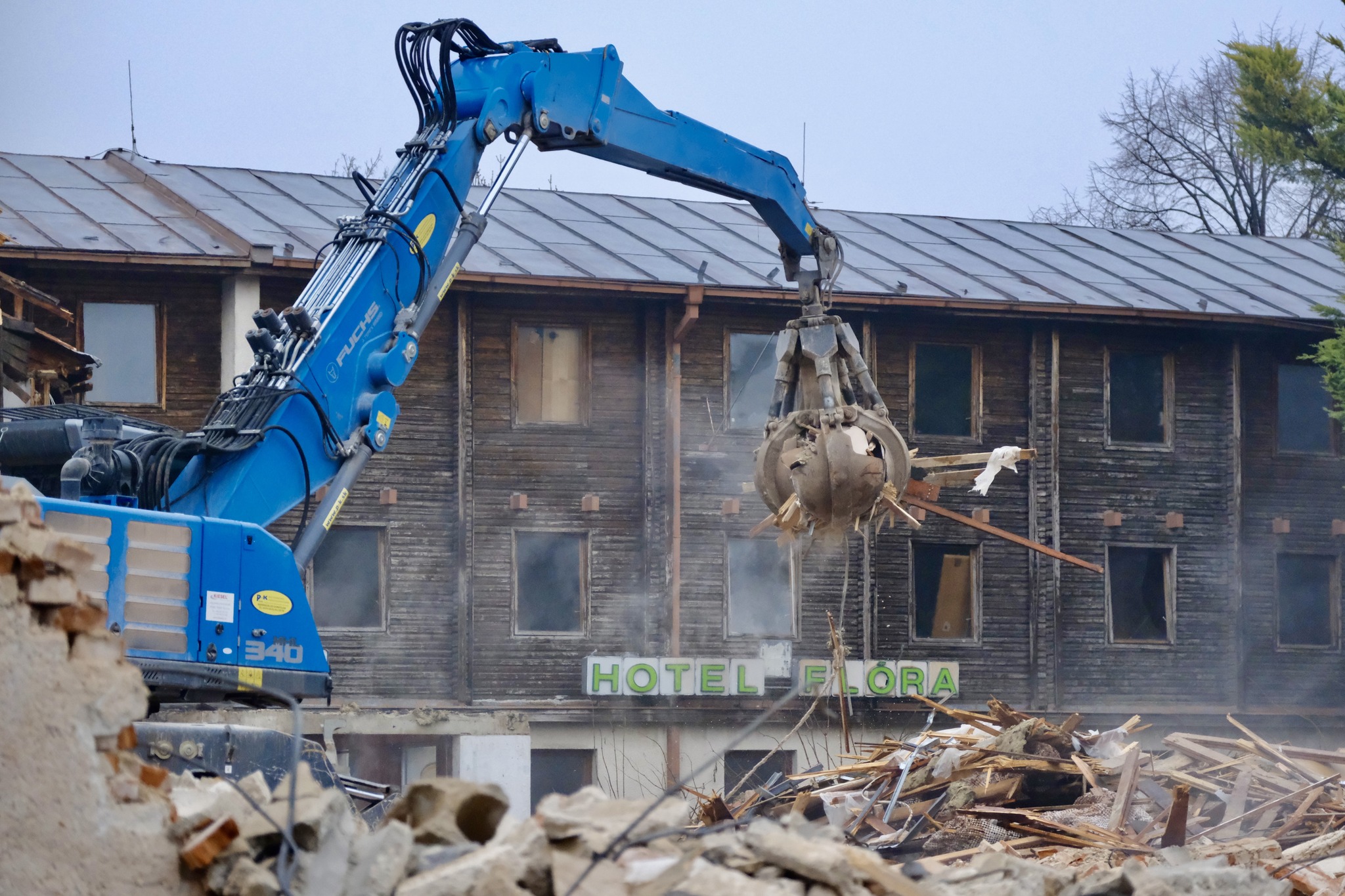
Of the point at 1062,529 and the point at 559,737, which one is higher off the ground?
the point at 1062,529

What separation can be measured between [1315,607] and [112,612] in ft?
72.4

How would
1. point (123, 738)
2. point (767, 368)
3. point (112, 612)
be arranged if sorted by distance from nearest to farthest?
point (123, 738) < point (112, 612) < point (767, 368)

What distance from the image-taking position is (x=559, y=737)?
22391 mm

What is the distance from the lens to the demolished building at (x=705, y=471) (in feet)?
71.7

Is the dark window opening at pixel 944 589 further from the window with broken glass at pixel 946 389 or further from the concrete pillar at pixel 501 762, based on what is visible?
the concrete pillar at pixel 501 762

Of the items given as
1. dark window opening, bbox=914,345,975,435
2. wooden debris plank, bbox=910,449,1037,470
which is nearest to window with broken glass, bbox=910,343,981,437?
dark window opening, bbox=914,345,975,435

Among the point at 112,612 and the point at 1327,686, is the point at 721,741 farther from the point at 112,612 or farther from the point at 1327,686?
the point at 112,612

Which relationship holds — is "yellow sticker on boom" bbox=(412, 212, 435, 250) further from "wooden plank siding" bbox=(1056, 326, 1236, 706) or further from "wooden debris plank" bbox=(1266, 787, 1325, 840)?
"wooden plank siding" bbox=(1056, 326, 1236, 706)

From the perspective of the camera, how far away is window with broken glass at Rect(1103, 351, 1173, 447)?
2542 cm

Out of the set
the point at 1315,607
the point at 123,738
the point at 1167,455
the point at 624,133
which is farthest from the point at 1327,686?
the point at 123,738

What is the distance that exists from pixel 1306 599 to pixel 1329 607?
0.48 meters

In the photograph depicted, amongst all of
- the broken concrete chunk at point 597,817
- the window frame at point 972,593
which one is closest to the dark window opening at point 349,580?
the window frame at point 972,593

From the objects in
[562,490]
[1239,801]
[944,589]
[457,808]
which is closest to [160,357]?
[562,490]

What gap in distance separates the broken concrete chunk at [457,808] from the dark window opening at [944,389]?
18.9 m
